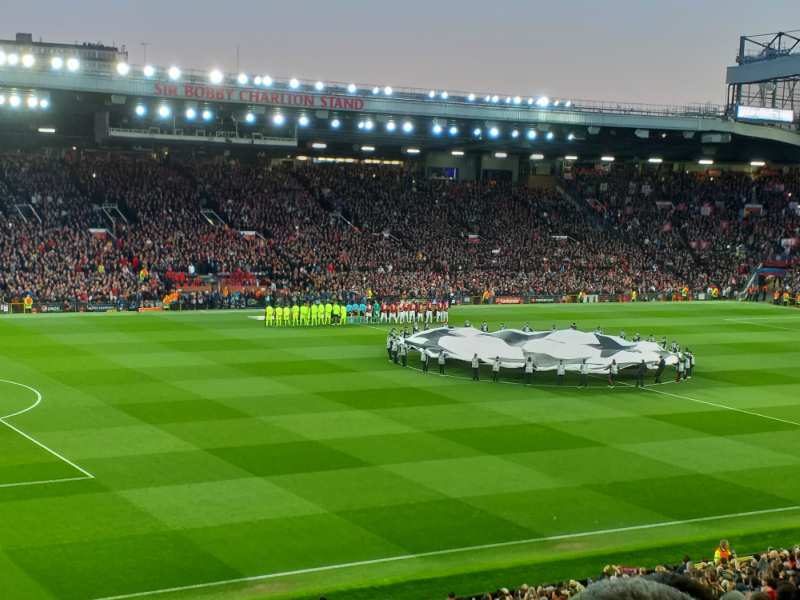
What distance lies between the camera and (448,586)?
19.4m

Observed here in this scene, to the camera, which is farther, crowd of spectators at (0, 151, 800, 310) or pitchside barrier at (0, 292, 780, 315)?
crowd of spectators at (0, 151, 800, 310)

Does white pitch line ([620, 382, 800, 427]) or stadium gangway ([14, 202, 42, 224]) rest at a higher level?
stadium gangway ([14, 202, 42, 224])

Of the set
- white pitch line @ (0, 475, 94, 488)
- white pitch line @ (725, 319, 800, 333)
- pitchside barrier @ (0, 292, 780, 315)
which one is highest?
pitchside barrier @ (0, 292, 780, 315)

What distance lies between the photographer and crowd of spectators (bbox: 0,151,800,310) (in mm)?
64312

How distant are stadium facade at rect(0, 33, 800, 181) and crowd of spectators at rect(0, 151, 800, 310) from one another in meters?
2.51

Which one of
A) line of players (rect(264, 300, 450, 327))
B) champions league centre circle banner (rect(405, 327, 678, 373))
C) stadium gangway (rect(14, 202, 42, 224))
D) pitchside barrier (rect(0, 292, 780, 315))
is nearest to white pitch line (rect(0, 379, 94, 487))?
champions league centre circle banner (rect(405, 327, 678, 373))

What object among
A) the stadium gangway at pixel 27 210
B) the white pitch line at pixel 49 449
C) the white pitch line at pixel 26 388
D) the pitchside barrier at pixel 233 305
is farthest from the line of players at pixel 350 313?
the white pitch line at pixel 49 449

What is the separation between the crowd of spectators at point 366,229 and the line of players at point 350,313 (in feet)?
20.1

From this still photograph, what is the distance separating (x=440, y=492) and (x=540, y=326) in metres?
33.9

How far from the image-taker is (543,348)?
140 ft

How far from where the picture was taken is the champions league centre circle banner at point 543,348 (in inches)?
1640

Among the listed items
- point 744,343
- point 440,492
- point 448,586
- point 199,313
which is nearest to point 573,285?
point 744,343

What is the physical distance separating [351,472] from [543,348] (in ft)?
56.7

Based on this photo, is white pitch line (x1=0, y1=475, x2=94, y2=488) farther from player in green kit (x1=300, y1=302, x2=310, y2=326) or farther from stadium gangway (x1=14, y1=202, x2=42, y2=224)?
stadium gangway (x1=14, y1=202, x2=42, y2=224)
